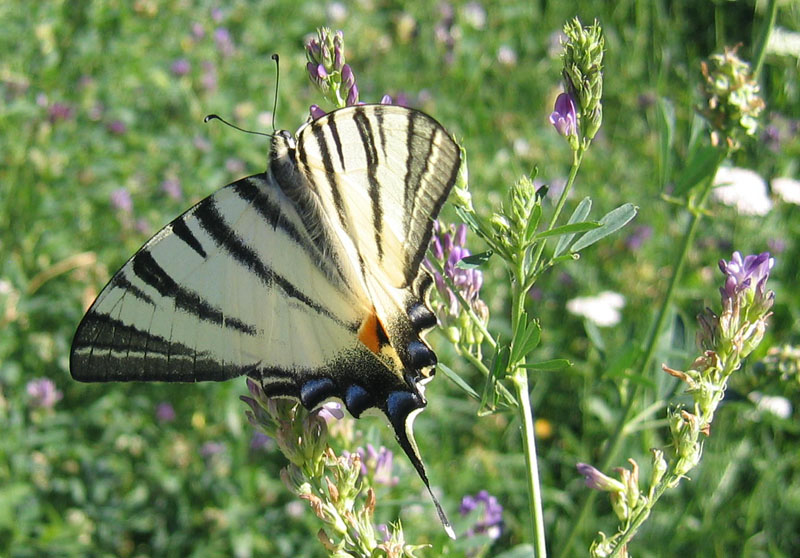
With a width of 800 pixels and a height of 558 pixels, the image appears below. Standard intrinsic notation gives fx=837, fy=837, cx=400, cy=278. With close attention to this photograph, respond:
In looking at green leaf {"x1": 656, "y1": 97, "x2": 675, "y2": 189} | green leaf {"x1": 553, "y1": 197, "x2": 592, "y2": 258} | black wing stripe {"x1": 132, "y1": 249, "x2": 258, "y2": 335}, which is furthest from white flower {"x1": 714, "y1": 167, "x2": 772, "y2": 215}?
black wing stripe {"x1": 132, "y1": 249, "x2": 258, "y2": 335}

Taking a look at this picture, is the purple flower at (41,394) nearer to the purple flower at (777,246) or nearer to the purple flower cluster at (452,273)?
the purple flower cluster at (452,273)

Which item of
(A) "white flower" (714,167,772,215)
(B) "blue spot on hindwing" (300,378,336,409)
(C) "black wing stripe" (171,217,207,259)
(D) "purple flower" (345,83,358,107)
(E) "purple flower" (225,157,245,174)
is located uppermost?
(D) "purple flower" (345,83,358,107)

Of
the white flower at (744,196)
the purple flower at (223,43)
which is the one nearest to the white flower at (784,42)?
the white flower at (744,196)

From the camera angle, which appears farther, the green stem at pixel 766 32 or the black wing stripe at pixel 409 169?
the green stem at pixel 766 32

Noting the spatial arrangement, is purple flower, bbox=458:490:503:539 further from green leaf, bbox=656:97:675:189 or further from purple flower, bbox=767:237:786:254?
purple flower, bbox=767:237:786:254

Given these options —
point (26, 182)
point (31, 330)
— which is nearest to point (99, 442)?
point (31, 330)

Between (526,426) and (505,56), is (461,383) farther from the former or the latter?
(505,56)

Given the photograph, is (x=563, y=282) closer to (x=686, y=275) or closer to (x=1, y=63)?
(x=686, y=275)
